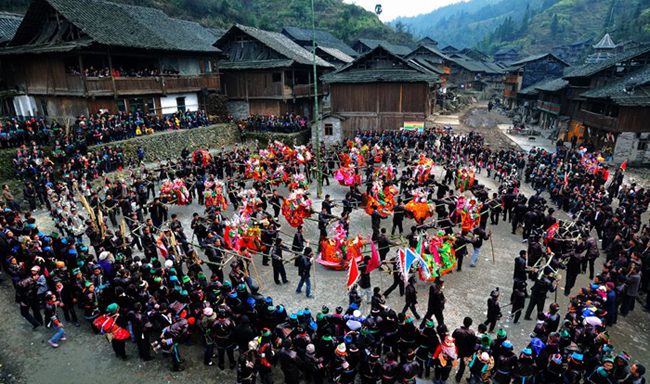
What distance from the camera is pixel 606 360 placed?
7.12 meters

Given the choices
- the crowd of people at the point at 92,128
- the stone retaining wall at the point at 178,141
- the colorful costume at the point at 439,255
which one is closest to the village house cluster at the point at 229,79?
the crowd of people at the point at 92,128

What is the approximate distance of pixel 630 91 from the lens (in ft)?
89.8

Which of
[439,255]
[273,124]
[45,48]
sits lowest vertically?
[439,255]

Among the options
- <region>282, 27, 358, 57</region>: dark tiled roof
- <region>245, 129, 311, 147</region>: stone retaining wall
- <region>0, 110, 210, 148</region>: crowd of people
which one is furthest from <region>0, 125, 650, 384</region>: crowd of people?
<region>282, 27, 358, 57</region>: dark tiled roof

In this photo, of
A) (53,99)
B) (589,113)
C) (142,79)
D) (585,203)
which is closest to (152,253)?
(585,203)

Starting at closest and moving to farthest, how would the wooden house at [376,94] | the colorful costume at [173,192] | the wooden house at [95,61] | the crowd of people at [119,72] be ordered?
the colorful costume at [173,192], the wooden house at [95,61], the crowd of people at [119,72], the wooden house at [376,94]

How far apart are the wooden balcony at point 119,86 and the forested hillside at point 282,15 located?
35.2 m

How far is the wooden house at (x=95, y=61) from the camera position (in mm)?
25203

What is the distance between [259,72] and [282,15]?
57769 millimetres

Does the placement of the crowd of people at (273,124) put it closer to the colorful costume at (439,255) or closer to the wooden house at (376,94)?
the wooden house at (376,94)

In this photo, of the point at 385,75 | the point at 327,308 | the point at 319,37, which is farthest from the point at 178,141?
the point at 319,37

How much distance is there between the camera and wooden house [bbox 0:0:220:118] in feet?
82.7

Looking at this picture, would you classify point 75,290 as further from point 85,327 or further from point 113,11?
point 113,11

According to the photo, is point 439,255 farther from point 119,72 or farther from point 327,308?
point 119,72
